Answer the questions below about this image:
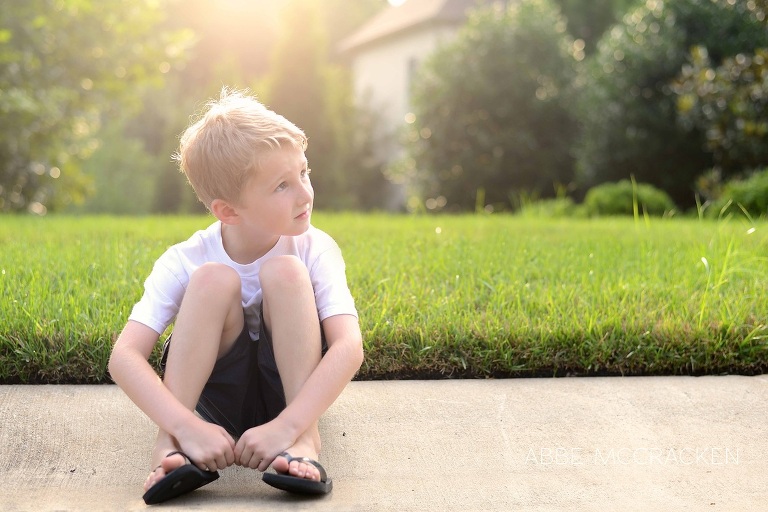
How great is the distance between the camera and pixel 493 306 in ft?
12.6

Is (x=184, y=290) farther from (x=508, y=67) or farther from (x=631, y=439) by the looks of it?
(x=508, y=67)

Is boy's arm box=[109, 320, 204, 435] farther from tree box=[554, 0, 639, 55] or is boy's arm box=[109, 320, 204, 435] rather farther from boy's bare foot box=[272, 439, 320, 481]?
tree box=[554, 0, 639, 55]

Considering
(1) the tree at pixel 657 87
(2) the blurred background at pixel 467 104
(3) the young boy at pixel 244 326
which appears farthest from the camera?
(1) the tree at pixel 657 87

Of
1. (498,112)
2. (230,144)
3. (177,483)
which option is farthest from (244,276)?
(498,112)

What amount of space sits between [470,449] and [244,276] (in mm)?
887

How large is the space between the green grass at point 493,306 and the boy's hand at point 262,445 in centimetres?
97

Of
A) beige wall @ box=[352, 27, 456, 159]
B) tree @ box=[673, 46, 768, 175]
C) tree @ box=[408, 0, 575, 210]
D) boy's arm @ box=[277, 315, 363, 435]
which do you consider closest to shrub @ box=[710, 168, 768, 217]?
tree @ box=[673, 46, 768, 175]

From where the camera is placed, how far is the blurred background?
10.6m

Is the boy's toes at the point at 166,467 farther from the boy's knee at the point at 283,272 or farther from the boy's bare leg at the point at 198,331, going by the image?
the boy's knee at the point at 283,272

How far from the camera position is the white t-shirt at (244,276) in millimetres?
2637

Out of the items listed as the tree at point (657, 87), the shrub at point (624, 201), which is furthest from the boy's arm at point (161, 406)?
the tree at point (657, 87)

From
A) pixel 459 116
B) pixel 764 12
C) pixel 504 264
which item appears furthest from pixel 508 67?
pixel 504 264

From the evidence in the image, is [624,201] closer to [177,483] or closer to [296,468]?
[296,468]

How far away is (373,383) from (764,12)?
16.2 feet
